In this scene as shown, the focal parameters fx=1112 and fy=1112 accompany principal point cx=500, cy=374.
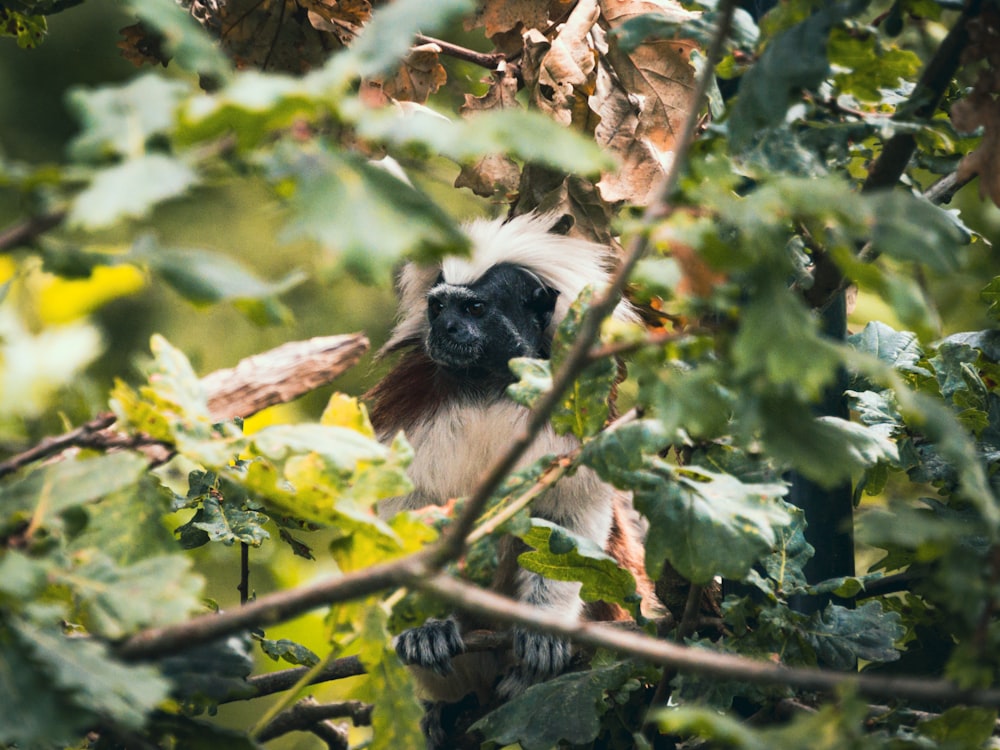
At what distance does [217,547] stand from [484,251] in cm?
128

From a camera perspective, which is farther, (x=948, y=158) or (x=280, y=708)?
(x=948, y=158)

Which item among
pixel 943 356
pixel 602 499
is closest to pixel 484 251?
pixel 602 499

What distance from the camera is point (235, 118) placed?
1192 millimetres

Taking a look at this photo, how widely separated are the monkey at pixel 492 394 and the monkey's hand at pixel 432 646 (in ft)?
0.85

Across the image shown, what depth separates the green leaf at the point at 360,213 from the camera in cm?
112

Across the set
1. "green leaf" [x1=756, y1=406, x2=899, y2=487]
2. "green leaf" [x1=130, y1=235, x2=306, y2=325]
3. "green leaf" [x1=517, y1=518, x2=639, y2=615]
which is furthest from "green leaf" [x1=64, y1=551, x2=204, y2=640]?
"green leaf" [x1=517, y1=518, x2=639, y2=615]

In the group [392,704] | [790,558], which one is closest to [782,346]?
[392,704]

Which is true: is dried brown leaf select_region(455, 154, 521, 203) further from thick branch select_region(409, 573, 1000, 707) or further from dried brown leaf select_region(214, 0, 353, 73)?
thick branch select_region(409, 573, 1000, 707)

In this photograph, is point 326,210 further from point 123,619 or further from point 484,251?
point 484,251

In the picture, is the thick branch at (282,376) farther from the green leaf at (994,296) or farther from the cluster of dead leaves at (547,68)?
the green leaf at (994,296)

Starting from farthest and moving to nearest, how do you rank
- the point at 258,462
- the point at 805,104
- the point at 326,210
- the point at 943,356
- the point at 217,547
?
the point at 217,547
the point at 943,356
the point at 805,104
the point at 258,462
the point at 326,210

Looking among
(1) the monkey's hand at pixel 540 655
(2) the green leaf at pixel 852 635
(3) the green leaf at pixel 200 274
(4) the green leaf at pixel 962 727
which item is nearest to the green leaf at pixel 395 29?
(3) the green leaf at pixel 200 274

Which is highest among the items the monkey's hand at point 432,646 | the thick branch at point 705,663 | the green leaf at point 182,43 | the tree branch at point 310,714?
the green leaf at point 182,43

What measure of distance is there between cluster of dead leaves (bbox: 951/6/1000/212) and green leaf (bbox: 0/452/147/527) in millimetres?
1330
